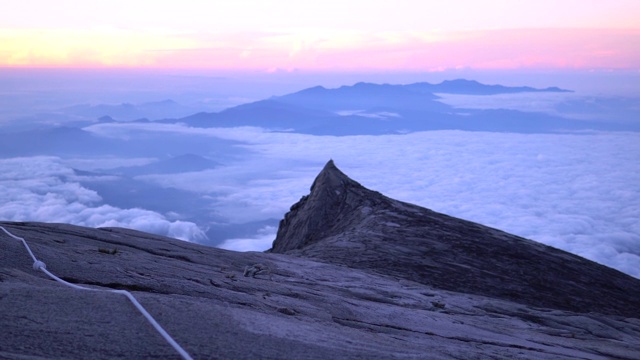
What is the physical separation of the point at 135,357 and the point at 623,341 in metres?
8.66

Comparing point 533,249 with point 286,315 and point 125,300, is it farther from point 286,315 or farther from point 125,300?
point 125,300

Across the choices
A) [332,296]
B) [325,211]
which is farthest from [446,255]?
[332,296]

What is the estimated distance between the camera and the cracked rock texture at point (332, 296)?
4.66 m

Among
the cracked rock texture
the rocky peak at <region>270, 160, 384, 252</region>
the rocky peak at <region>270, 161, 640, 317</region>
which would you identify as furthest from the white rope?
the rocky peak at <region>270, 160, 384, 252</region>

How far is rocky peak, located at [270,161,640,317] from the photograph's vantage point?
13.5 m

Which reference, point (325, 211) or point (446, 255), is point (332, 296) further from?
point (325, 211)

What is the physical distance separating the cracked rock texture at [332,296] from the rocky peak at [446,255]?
0.19 ft

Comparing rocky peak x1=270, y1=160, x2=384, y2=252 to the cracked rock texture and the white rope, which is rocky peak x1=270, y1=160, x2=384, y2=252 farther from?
the white rope

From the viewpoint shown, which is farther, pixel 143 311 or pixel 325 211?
pixel 325 211

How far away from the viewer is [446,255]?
1497 cm

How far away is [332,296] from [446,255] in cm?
726

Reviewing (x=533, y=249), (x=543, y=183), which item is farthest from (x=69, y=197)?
(x=533, y=249)

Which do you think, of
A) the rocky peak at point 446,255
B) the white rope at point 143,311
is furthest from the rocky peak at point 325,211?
the white rope at point 143,311

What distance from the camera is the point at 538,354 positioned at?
684 centimetres
